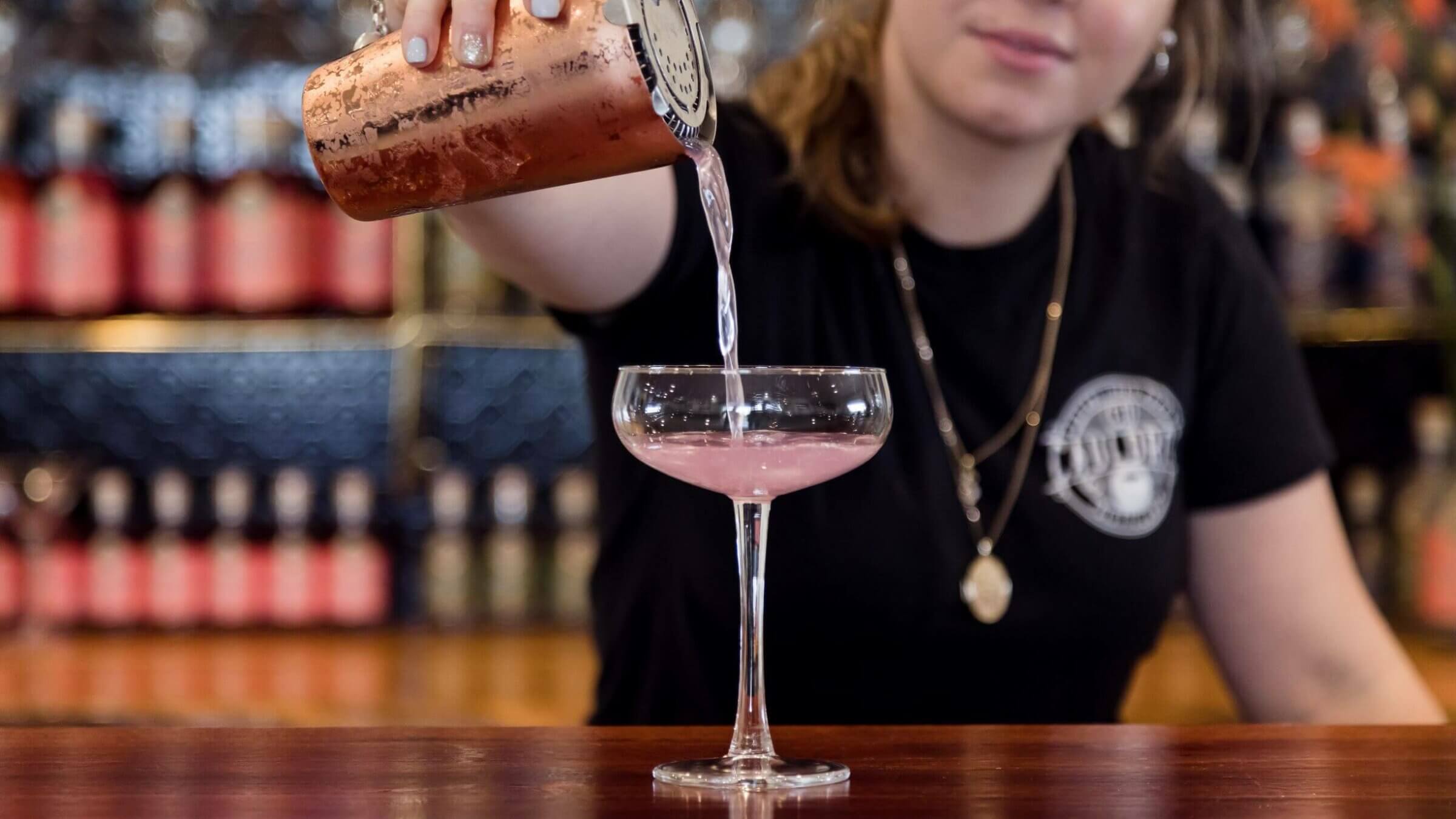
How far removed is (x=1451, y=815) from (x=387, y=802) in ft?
1.52

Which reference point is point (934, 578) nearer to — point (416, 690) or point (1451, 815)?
point (1451, 815)

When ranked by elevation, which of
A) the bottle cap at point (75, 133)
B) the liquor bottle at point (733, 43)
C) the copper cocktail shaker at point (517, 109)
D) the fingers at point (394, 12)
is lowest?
the copper cocktail shaker at point (517, 109)

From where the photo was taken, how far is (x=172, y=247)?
240 centimetres

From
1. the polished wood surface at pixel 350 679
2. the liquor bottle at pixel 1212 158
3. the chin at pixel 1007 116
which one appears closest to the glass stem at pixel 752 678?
the chin at pixel 1007 116

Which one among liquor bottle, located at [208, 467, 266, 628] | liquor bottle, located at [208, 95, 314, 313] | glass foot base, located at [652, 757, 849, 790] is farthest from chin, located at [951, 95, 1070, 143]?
liquor bottle, located at [208, 467, 266, 628]

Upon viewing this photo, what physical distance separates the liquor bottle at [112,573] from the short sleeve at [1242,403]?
5.42 ft

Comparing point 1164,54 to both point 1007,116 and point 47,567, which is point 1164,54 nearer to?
point 1007,116

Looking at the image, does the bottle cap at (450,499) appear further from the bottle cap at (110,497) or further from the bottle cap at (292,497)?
the bottle cap at (110,497)

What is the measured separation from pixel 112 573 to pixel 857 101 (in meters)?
1.56

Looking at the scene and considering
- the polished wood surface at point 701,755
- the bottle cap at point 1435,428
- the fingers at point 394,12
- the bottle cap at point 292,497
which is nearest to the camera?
the polished wood surface at point 701,755

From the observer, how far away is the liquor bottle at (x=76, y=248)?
7.85 feet

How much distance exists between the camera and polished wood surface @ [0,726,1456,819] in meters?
0.71

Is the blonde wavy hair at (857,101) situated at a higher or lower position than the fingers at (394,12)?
higher

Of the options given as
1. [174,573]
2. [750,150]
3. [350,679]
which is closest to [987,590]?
[750,150]
